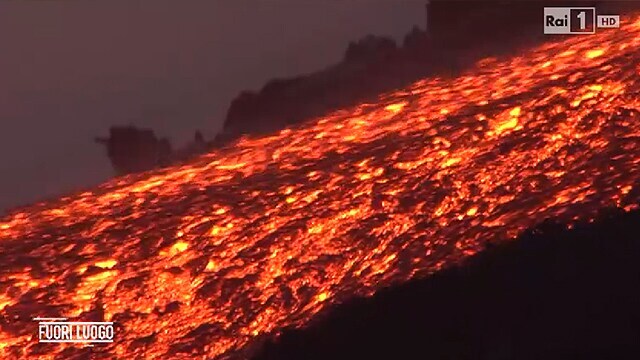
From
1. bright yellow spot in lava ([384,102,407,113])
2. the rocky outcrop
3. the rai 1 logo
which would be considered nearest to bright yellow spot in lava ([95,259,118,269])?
the rocky outcrop

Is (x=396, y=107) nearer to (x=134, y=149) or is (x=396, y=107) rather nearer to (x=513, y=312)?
(x=134, y=149)

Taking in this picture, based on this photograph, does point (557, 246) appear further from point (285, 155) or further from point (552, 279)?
point (285, 155)

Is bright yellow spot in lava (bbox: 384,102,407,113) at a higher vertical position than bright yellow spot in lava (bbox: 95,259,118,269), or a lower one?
higher
